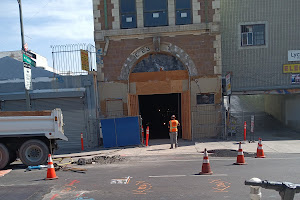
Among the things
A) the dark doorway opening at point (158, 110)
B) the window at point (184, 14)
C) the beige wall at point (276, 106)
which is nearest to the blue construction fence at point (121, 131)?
the window at point (184, 14)

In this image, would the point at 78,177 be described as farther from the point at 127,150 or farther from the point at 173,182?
the point at 127,150

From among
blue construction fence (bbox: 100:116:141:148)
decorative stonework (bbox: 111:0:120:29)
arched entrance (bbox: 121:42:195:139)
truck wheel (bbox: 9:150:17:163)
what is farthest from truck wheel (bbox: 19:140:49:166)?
decorative stonework (bbox: 111:0:120:29)

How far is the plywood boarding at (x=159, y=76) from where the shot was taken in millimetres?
14930

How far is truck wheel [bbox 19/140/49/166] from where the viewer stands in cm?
952

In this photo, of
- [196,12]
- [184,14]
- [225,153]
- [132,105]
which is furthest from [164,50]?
[225,153]

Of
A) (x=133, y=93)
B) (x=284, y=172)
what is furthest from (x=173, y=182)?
(x=133, y=93)

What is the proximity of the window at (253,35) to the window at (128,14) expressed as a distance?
6663 mm

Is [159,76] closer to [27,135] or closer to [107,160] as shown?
[107,160]

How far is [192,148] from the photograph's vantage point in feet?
40.9

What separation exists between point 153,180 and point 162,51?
8.98 metres

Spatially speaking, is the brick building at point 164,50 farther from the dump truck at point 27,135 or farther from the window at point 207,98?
the dump truck at point 27,135

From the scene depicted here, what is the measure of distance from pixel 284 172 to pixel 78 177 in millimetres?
6340

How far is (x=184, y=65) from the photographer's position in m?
14.8

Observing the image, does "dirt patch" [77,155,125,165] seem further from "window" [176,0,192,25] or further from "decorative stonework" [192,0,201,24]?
"decorative stonework" [192,0,201,24]
